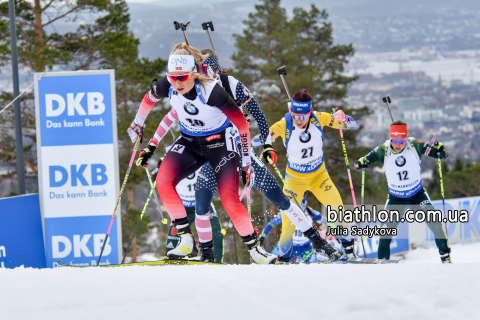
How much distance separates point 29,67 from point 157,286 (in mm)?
16102

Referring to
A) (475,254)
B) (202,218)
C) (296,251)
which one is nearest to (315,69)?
(475,254)

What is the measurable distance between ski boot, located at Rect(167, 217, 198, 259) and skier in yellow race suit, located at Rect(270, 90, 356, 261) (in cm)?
180

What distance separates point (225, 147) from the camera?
426 cm

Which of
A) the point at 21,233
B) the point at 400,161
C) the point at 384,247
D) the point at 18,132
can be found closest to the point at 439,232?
the point at 384,247

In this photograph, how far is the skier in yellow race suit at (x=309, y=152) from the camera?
230 inches

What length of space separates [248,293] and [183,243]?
182cm

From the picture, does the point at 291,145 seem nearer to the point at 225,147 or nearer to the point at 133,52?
the point at 225,147

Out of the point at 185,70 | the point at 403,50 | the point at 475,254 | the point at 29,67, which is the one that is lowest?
the point at 475,254

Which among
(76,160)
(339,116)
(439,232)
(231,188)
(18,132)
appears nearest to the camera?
(231,188)

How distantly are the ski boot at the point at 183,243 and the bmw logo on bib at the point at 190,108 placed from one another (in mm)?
972

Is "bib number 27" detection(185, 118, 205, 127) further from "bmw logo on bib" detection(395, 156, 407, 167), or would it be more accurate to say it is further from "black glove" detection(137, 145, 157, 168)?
"bmw logo on bib" detection(395, 156, 407, 167)

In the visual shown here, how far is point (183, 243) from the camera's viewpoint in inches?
172

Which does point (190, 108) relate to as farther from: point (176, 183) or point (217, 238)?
point (217, 238)

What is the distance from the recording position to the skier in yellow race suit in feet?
19.1
